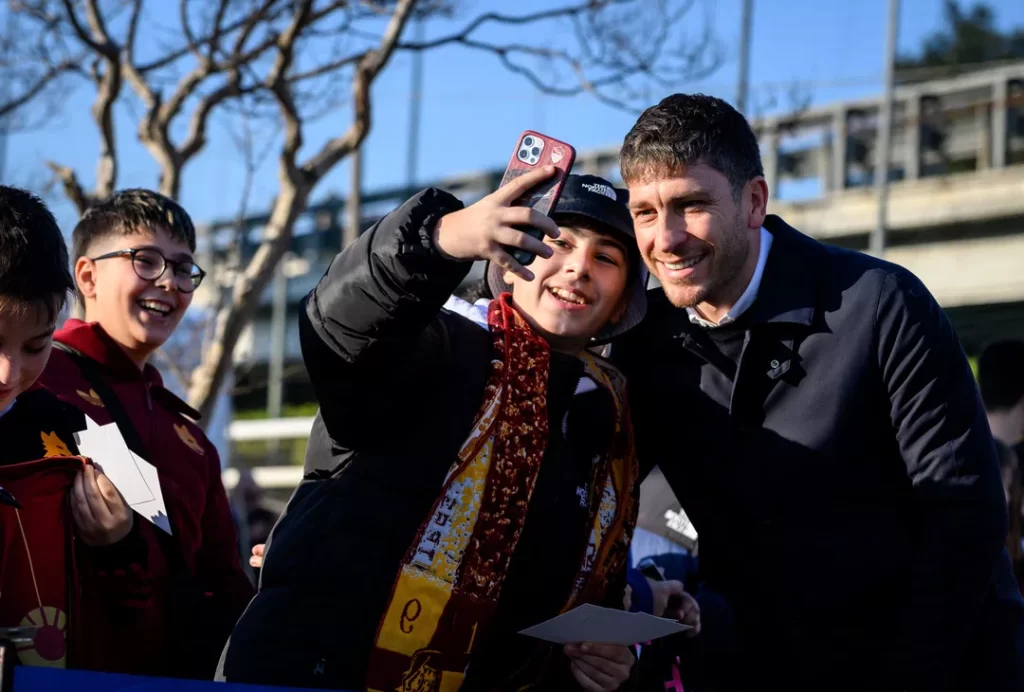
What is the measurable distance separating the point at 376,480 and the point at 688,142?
4.19 feet

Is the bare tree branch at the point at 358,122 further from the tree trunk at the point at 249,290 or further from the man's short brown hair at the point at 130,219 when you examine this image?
the man's short brown hair at the point at 130,219

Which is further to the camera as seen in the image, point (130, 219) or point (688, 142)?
point (130, 219)

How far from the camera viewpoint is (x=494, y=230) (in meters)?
2.61

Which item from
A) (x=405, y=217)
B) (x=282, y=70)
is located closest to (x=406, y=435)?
(x=405, y=217)

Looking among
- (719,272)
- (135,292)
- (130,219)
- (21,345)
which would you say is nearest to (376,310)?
(21,345)

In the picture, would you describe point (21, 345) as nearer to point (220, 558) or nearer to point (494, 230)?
point (494, 230)

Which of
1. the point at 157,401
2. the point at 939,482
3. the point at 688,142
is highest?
the point at 688,142

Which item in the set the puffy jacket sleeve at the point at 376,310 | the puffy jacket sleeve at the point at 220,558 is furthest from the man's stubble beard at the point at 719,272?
the puffy jacket sleeve at the point at 220,558

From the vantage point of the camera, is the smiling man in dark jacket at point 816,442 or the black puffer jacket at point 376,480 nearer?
the black puffer jacket at point 376,480

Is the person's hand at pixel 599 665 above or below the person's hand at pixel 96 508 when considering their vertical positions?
below

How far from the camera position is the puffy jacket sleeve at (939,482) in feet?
11.0

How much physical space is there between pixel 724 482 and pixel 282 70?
5968mm

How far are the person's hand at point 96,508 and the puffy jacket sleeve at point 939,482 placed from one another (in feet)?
6.28

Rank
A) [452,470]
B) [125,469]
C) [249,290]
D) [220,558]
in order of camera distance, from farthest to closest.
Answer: [249,290]
[220,558]
[125,469]
[452,470]
